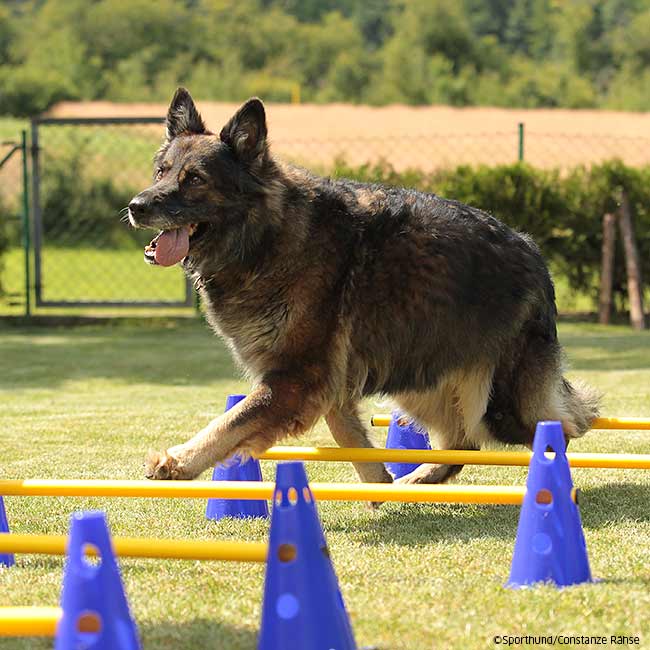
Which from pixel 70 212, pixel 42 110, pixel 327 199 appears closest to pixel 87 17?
pixel 42 110

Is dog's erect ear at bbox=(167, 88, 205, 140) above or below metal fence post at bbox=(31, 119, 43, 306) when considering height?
above

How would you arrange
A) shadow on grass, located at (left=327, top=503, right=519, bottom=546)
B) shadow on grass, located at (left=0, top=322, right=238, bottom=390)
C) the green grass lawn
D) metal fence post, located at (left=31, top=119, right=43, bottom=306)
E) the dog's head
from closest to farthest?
the green grass lawn, shadow on grass, located at (left=327, top=503, right=519, bottom=546), the dog's head, shadow on grass, located at (left=0, top=322, right=238, bottom=390), metal fence post, located at (left=31, top=119, right=43, bottom=306)

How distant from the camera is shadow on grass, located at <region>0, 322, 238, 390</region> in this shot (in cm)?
923

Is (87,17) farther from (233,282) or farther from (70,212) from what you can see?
(233,282)

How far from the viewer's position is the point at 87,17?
59281 millimetres

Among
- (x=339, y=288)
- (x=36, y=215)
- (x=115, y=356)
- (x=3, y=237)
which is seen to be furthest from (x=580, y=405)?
(x=3, y=237)

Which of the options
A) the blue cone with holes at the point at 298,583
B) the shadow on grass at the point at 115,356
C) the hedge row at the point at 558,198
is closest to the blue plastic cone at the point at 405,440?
the blue cone with holes at the point at 298,583

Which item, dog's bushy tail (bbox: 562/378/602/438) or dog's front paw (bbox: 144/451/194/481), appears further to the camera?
dog's bushy tail (bbox: 562/378/602/438)

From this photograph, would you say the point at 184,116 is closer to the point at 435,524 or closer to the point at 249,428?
the point at 249,428

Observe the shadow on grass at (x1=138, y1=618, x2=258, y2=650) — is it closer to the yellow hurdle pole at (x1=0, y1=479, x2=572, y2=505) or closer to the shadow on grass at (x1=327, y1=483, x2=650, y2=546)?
the yellow hurdle pole at (x1=0, y1=479, x2=572, y2=505)

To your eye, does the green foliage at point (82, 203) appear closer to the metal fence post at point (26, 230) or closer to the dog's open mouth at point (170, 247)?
the metal fence post at point (26, 230)

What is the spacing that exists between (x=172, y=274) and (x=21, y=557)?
16960 mm

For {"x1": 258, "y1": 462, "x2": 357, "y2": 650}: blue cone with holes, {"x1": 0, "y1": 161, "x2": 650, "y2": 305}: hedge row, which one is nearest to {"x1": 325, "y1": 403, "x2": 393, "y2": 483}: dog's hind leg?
{"x1": 258, "y1": 462, "x2": 357, "y2": 650}: blue cone with holes

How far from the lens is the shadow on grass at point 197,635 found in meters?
2.93
